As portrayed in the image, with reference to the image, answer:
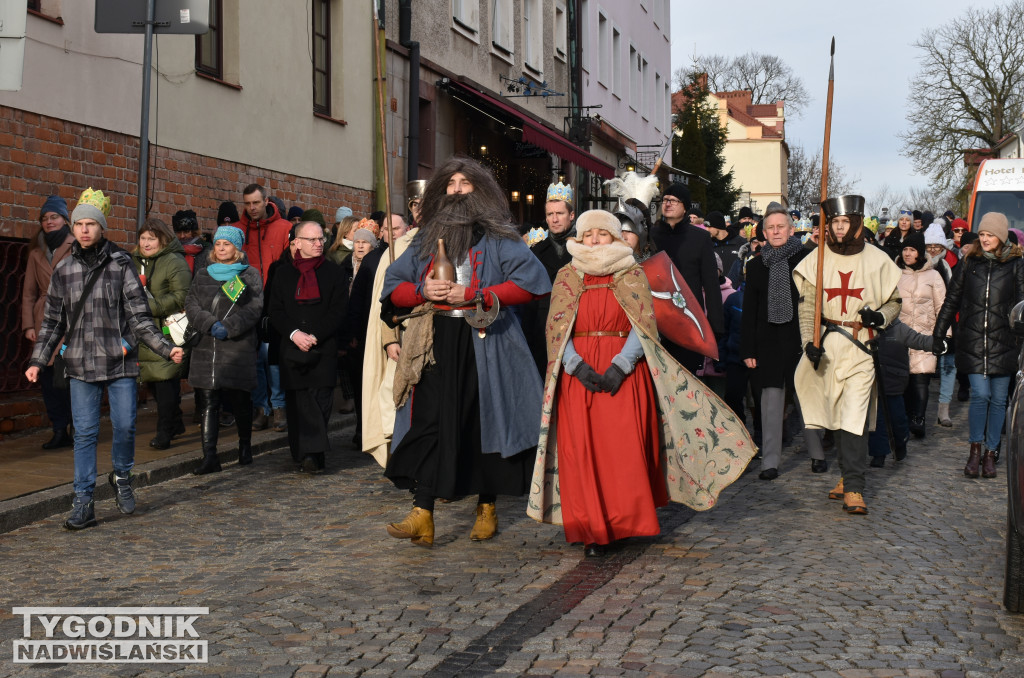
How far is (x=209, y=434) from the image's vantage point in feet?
32.5

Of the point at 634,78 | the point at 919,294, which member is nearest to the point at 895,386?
the point at 919,294

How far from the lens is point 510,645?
17.1ft

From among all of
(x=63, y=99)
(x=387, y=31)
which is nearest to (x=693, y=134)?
(x=387, y=31)

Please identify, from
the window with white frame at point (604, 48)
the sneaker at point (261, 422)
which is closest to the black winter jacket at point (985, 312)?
the sneaker at point (261, 422)

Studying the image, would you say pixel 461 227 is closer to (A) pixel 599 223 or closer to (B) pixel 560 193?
(A) pixel 599 223

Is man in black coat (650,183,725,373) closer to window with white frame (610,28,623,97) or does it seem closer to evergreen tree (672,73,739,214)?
window with white frame (610,28,623,97)

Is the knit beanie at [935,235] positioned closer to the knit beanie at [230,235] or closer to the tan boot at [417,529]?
the knit beanie at [230,235]

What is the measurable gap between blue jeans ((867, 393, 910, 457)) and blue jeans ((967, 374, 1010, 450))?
63 centimetres

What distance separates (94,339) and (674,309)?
3494 millimetres

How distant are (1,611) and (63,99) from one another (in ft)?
23.9

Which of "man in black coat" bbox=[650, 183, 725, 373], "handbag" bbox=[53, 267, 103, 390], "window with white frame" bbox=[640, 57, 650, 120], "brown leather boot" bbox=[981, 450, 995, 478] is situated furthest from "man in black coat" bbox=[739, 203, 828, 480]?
"window with white frame" bbox=[640, 57, 650, 120]

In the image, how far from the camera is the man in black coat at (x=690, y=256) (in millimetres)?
10094

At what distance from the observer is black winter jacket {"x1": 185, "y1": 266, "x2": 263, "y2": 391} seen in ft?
32.9

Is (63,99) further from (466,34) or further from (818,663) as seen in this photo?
(466,34)
